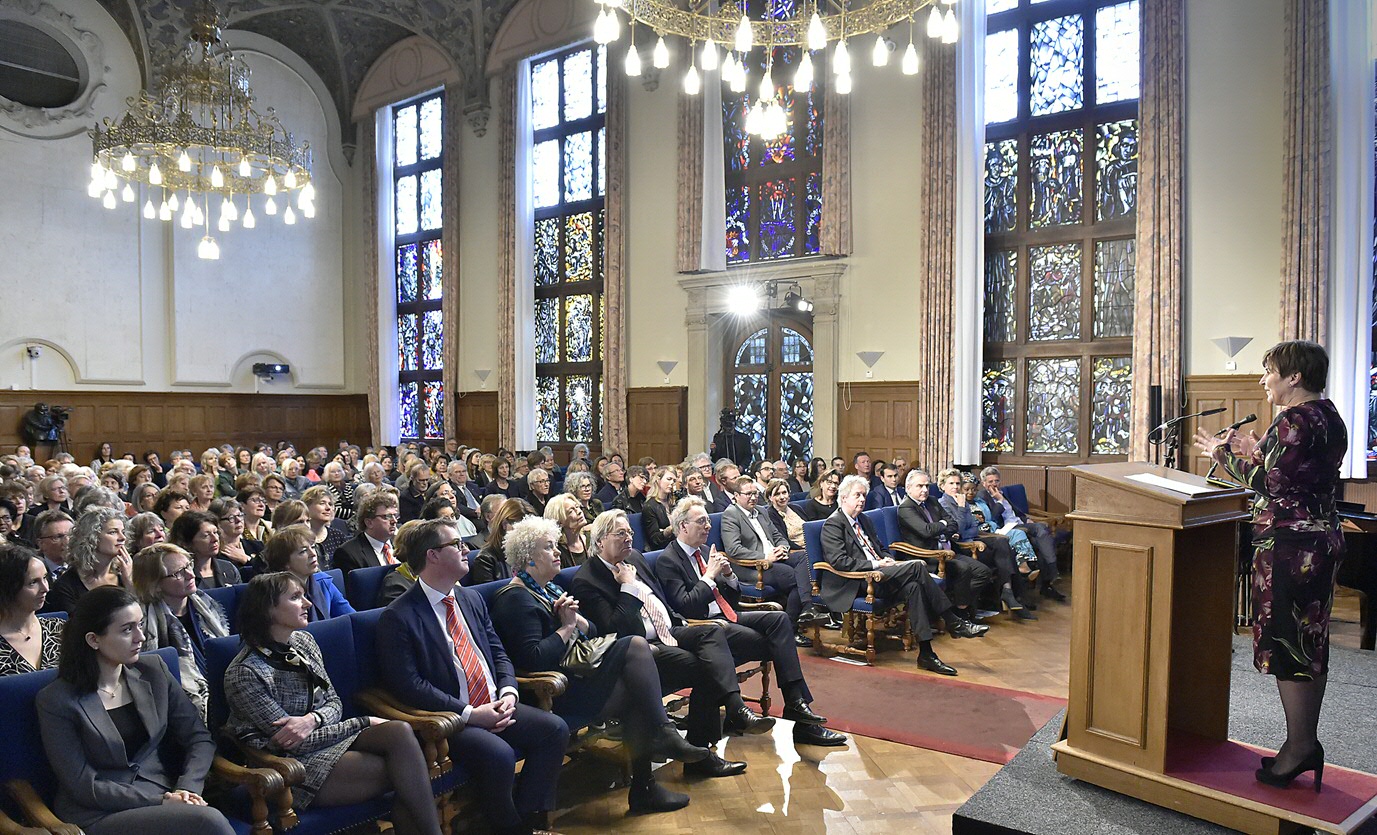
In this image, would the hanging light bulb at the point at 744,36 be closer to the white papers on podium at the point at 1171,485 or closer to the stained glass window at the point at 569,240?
the white papers on podium at the point at 1171,485

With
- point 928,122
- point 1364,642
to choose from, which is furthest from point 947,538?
point 928,122

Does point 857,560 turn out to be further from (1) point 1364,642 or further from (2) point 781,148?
(2) point 781,148

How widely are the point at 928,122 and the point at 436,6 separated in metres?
8.72

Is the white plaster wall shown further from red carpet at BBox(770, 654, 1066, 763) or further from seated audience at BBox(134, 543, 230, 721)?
seated audience at BBox(134, 543, 230, 721)

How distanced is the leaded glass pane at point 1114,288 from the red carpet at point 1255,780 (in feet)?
25.9

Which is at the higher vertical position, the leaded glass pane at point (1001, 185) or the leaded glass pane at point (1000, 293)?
the leaded glass pane at point (1001, 185)

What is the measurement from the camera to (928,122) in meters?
10.4

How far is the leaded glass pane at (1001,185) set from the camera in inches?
412

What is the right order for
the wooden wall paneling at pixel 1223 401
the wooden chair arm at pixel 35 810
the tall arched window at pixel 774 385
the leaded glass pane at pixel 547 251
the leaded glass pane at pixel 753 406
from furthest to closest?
the leaded glass pane at pixel 547 251 < the leaded glass pane at pixel 753 406 < the tall arched window at pixel 774 385 < the wooden wall paneling at pixel 1223 401 < the wooden chair arm at pixel 35 810

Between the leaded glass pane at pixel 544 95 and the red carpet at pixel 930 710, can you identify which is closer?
the red carpet at pixel 930 710

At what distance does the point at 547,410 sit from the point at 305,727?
39.2ft

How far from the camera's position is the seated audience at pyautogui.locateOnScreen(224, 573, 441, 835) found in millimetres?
2619

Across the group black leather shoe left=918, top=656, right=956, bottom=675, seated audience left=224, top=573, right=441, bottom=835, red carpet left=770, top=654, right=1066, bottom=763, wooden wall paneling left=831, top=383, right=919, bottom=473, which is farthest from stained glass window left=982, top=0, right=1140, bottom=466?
seated audience left=224, top=573, right=441, bottom=835

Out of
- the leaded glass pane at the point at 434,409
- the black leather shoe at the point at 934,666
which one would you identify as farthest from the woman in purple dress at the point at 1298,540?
the leaded glass pane at the point at 434,409
